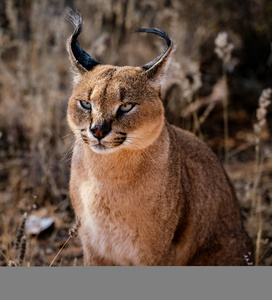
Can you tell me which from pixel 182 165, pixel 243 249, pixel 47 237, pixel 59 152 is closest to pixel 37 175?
pixel 59 152

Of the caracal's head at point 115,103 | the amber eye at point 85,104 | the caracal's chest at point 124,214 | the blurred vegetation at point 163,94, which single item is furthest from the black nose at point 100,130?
the blurred vegetation at point 163,94

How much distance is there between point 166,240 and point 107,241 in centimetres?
42

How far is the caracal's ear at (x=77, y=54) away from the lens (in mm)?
3049

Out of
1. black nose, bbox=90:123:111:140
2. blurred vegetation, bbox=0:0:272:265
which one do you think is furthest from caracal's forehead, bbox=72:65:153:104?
blurred vegetation, bbox=0:0:272:265

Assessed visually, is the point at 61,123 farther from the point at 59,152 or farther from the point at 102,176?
the point at 102,176

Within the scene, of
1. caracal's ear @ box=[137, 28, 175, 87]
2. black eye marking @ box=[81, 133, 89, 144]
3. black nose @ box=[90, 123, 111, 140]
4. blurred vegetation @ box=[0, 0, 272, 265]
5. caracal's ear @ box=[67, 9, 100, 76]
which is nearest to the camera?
black nose @ box=[90, 123, 111, 140]

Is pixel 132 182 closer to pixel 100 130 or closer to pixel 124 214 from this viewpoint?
pixel 124 214

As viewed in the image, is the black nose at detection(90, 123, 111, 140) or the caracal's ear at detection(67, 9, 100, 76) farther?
the caracal's ear at detection(67, 9, 100, 76)

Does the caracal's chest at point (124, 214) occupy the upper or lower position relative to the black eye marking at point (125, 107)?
lower

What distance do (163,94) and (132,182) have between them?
109 inches

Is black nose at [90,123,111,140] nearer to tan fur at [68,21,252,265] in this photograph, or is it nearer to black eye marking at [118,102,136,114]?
tan fur at [68,21,252,265]

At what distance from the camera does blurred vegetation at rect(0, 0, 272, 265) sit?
4.99 meters

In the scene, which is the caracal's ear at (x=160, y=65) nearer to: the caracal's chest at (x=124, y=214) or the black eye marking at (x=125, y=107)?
the black eye marking at (x=125, y=107)

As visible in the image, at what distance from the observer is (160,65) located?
2.97 meters
